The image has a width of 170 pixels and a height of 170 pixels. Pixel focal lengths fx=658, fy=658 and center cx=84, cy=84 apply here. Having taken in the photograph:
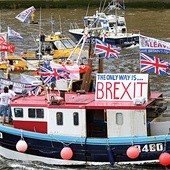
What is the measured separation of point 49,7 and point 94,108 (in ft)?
Answer: 214

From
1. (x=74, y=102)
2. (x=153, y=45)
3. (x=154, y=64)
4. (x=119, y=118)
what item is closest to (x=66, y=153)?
(x=74, y=102)

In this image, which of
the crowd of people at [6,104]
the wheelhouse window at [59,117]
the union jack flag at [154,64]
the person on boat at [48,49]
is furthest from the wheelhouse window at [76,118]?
the person on boat at [48,49]

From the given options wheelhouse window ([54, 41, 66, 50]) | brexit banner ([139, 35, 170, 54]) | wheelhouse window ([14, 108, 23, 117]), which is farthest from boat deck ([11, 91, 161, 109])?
wheelhouse window ([54, 41, 66, 50])

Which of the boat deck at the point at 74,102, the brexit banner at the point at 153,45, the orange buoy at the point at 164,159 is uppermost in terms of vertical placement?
the brexit banner at the point at 153,45

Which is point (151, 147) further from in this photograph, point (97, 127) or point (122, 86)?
point (122, 86)

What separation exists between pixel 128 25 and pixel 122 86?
1773 inches

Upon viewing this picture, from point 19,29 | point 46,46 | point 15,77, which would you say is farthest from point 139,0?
point 15,77

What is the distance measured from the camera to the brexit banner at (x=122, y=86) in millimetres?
21375

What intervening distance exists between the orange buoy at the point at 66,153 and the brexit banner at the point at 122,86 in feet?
6.50

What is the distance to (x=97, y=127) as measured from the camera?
72.0 ft

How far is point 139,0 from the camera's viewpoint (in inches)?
3332

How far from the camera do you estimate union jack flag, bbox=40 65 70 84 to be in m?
23.6

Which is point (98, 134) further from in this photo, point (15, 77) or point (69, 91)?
point (15, 77)

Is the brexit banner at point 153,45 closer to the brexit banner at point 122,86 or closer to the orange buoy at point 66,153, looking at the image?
the brexit banner at point 122,86
